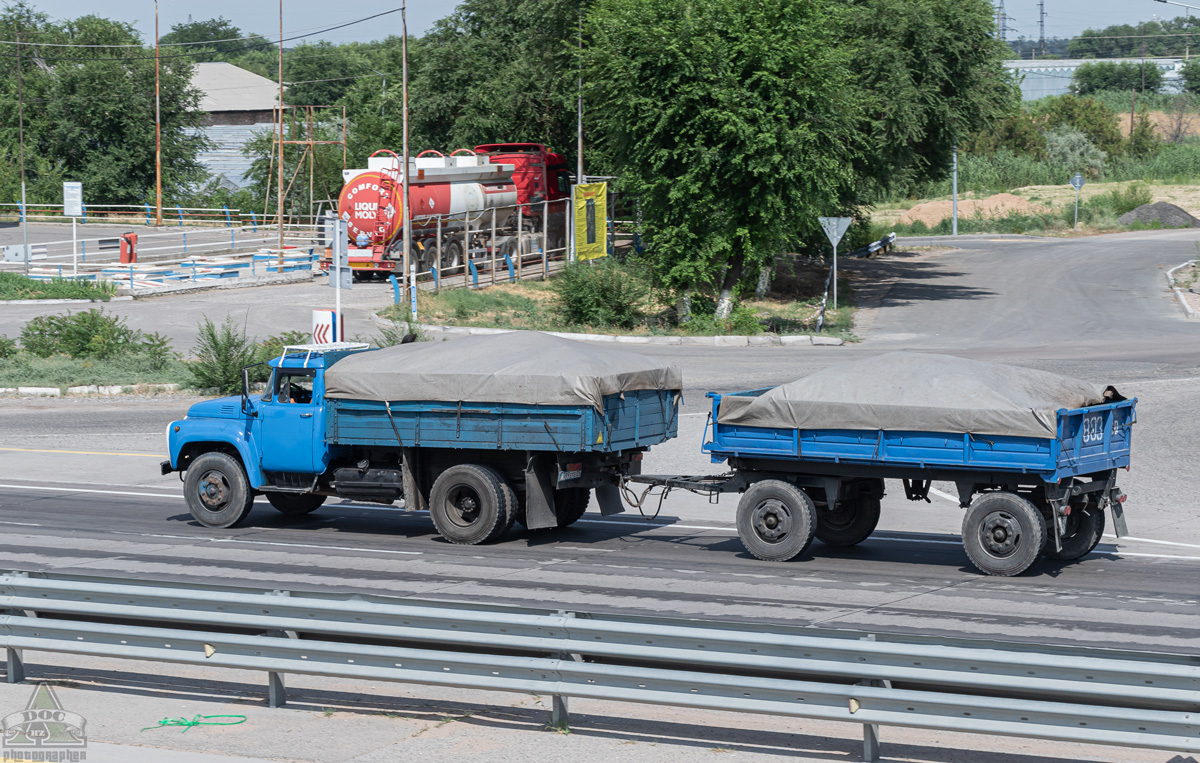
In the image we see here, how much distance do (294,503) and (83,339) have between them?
1786 cm

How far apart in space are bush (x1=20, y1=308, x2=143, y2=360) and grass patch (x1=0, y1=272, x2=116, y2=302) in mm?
8462

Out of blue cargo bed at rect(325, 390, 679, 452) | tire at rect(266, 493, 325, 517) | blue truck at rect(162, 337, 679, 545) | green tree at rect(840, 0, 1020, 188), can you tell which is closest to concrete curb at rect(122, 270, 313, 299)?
green tree at rect(840, 0, 1020, 188)

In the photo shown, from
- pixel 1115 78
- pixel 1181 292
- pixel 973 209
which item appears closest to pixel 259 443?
pixel 1181 292

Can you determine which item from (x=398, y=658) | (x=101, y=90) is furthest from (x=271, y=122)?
(x=398, y=658)

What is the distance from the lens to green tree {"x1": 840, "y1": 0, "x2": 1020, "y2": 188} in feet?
132

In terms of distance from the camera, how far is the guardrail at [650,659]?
6.59 meters

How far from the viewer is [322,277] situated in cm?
4797

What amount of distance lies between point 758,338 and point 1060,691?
26.8 m

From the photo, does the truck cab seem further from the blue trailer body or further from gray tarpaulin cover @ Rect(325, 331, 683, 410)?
the blue trailer body

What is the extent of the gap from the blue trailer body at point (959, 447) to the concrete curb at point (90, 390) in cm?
1785

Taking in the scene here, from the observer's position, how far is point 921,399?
41.4ft

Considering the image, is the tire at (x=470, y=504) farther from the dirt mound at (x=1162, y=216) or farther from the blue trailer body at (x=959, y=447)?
the dirt mound at (x=1162, y=216)

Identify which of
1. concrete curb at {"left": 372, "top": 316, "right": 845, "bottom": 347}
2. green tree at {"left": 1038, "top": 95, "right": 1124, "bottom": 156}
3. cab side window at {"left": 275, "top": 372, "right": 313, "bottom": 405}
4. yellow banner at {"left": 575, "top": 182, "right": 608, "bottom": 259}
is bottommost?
cab side window at {"left": 275, "top": 372, "right": 313, "bottom": 405}

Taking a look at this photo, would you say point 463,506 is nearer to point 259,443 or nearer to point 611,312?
point 259,443
